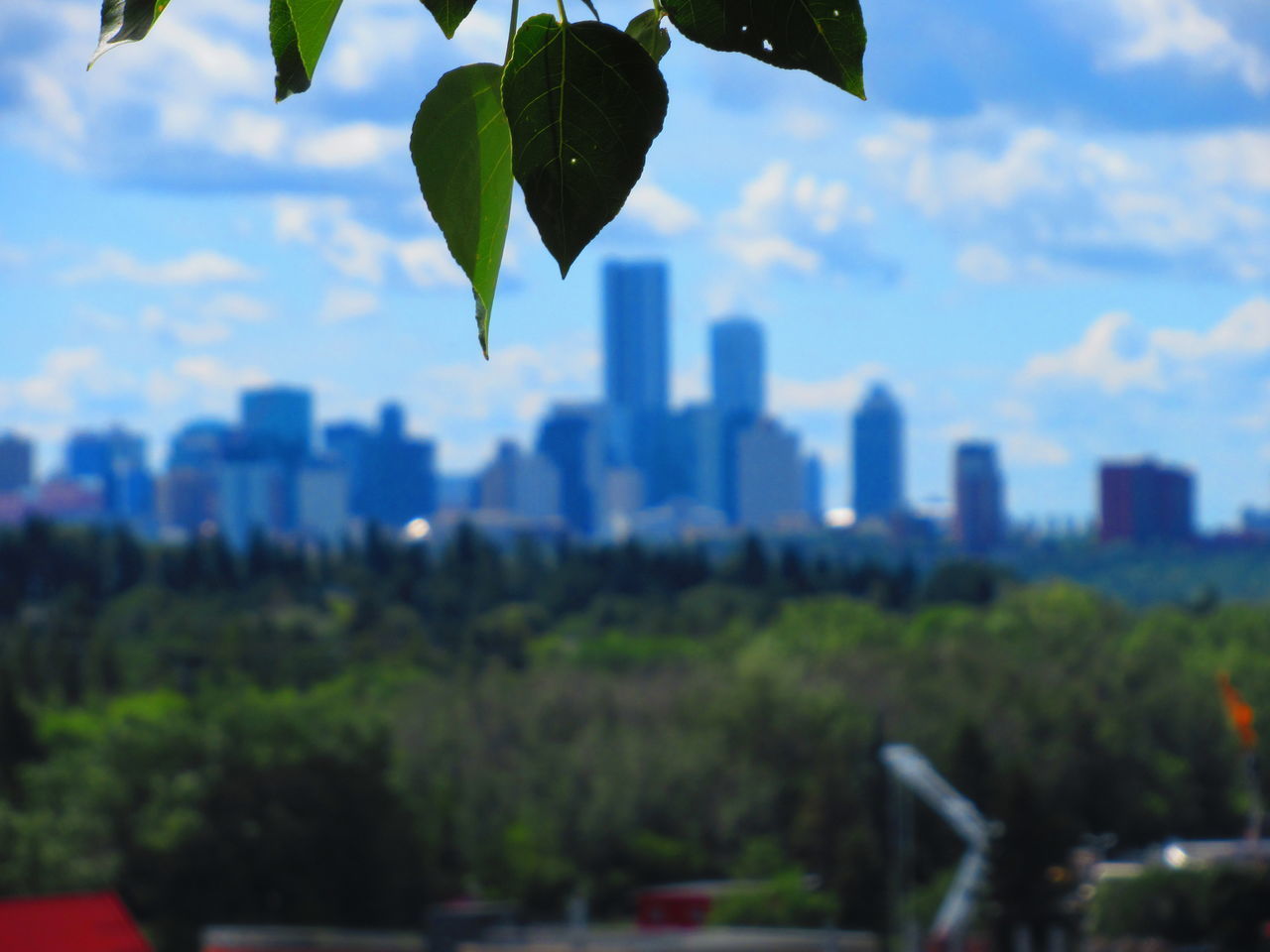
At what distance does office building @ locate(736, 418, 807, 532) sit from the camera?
178 m

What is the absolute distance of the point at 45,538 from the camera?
84.8 meters

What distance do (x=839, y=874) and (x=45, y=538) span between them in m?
51.2

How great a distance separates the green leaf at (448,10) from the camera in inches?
26.9

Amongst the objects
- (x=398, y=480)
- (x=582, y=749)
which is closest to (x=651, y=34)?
(x=582, y=749)

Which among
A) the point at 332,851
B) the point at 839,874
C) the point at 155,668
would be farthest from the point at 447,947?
the point at 155,668

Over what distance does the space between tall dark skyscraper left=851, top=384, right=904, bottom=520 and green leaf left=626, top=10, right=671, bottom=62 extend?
178 m

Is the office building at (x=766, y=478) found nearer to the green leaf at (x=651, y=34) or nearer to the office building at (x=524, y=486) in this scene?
the office building at (x=524, y=486)

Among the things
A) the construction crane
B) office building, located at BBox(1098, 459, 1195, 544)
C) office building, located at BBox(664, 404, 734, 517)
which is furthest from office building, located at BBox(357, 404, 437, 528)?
the construction crane

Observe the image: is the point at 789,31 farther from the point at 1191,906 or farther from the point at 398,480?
the point at 398,480

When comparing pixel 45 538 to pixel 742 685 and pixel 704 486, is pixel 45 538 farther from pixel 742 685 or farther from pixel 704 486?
pixel 704 486

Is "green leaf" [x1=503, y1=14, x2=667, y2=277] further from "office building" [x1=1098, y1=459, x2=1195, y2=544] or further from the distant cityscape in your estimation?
the distant cityscape

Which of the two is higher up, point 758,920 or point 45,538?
point 45,538

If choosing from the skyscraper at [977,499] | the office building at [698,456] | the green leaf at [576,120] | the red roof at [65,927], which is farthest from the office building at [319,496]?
the green leaf at [576,120]

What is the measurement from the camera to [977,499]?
150 m
